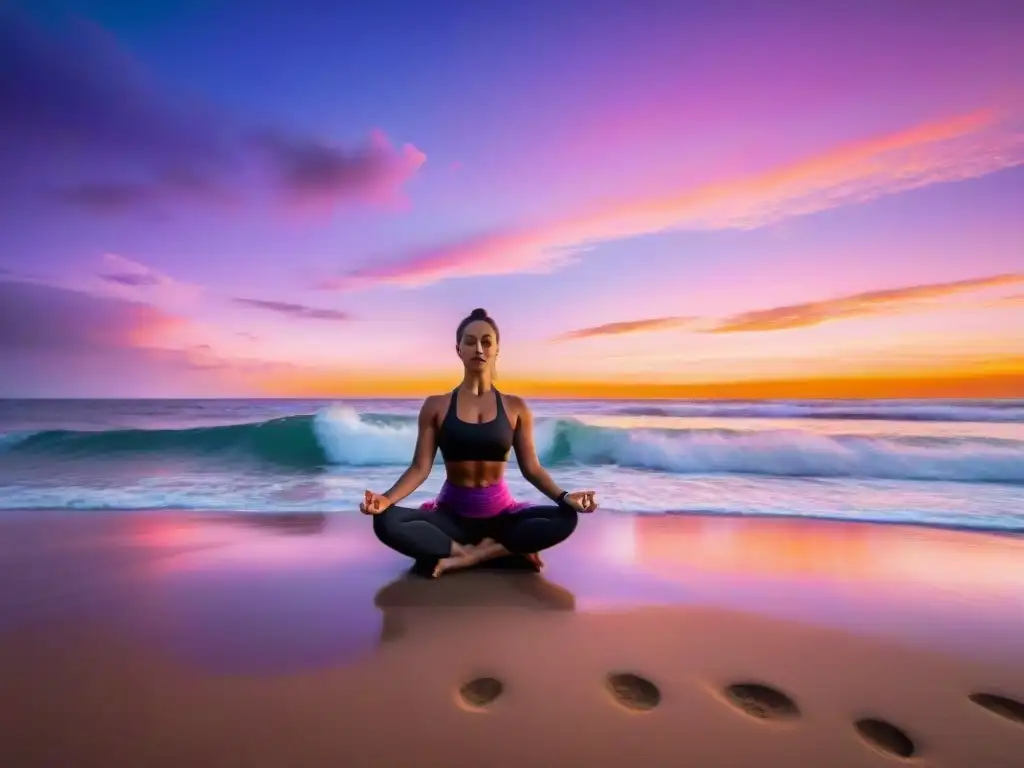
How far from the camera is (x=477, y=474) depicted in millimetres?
3744

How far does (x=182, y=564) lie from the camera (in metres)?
4.07

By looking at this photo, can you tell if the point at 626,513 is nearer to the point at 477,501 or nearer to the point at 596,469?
the point at 477,501

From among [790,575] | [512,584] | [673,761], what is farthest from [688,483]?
[673,761]

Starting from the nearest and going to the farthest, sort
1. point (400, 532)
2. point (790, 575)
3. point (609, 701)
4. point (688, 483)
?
point (609, 701), point (400, 532), point (790, 575), point (688, 483)

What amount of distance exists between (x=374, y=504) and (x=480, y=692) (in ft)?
4.31

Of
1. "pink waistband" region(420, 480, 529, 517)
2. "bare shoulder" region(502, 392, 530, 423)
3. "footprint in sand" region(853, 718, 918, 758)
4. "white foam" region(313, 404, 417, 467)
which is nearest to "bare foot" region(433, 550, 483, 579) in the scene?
"pink waistband" region(420, 480, 529, 517)

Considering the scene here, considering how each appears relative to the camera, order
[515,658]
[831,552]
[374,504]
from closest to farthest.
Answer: [515,658]
[374,504]
[831,552]

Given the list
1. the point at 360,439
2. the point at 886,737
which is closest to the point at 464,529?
the point at 886,737

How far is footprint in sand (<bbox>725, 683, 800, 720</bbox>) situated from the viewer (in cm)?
208

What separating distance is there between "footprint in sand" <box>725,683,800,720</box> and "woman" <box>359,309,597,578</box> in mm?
1449

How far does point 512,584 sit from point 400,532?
79cm

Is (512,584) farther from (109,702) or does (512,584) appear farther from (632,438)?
(632,438)

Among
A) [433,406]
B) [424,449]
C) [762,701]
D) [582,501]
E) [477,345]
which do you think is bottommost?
[762,701]

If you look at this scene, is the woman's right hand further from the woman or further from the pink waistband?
the pink waistband
